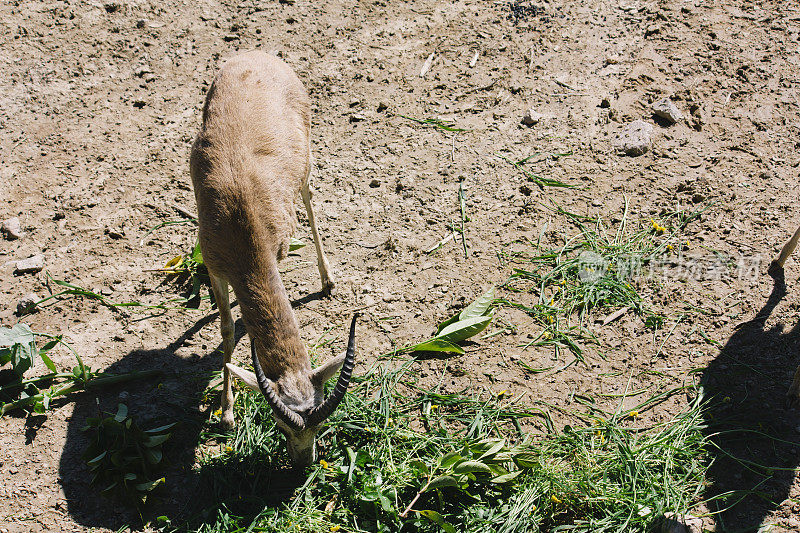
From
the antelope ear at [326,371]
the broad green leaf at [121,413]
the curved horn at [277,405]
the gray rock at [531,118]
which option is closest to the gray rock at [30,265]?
the broad green leaf at [121,413]

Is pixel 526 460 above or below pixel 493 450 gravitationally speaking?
below

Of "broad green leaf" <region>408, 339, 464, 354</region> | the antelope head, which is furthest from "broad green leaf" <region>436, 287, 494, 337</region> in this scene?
the antelope head

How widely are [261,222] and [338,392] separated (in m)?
1.58

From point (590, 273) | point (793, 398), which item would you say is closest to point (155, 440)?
point (590, 273)

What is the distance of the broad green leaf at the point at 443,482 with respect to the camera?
4309 millimetres

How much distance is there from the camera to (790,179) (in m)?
6.49

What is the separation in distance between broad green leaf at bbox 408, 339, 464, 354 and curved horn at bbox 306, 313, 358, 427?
158cm

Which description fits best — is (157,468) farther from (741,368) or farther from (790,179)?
(790,179)

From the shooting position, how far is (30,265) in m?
6.20

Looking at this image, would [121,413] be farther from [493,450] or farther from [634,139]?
[634,139]

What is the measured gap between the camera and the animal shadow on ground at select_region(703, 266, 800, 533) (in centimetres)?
446

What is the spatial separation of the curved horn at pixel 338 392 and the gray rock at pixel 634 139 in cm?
448

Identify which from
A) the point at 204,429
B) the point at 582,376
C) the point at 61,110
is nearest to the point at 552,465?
the point at 582,376

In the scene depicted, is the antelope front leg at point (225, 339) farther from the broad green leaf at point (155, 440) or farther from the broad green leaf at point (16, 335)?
the broad green leaf at point (16, 335)
